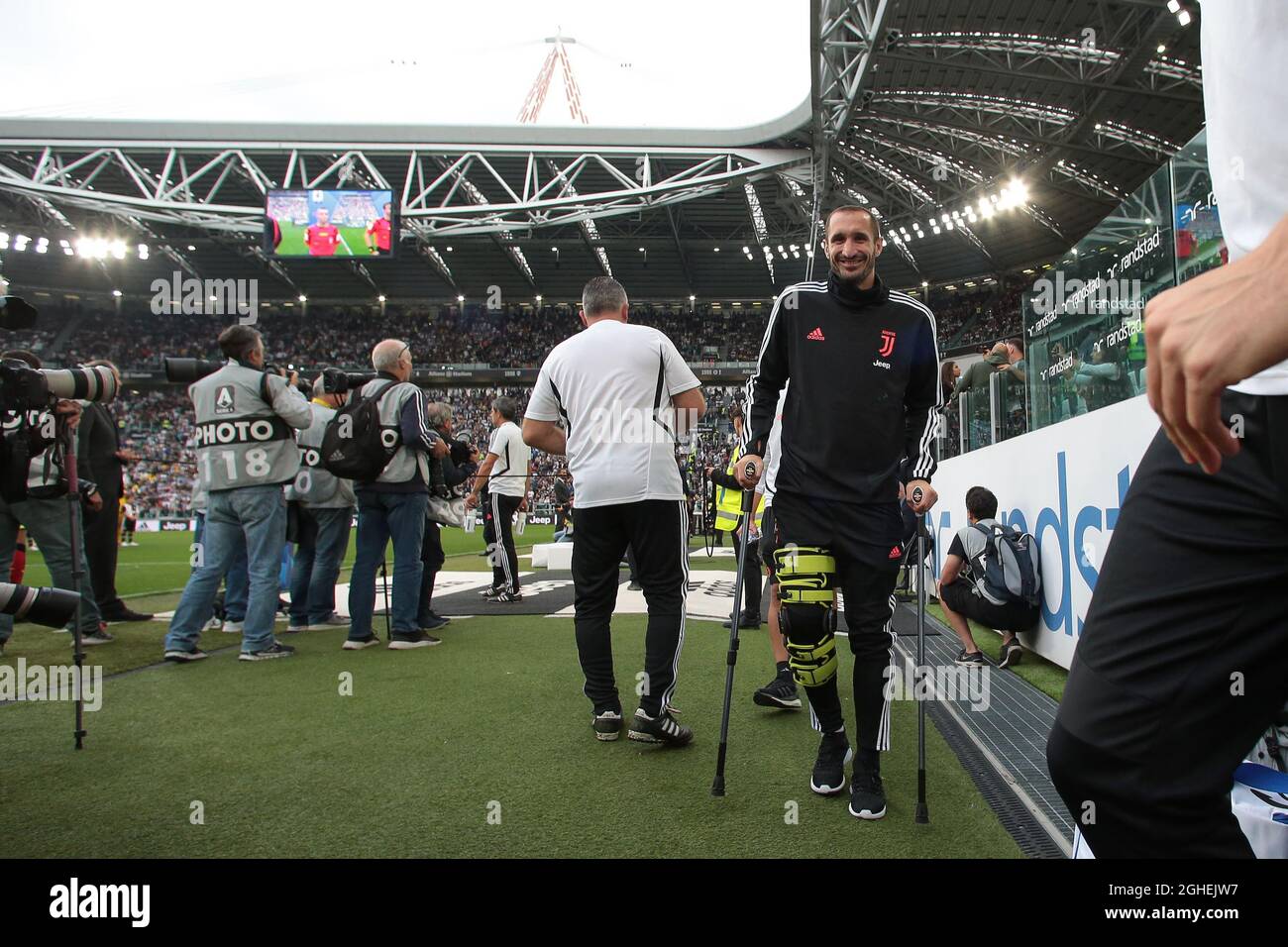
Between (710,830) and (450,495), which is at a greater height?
(450,495)

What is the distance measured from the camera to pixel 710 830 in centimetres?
241

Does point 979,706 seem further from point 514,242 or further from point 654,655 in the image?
point 514,242

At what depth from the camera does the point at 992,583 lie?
518 cm

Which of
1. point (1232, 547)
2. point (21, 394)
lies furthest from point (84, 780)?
point (1232, 547)

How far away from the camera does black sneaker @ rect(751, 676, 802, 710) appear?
3.95m

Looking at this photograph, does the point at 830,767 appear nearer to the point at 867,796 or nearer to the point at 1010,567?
the point at 867,796

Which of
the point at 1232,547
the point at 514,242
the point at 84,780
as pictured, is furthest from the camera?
the point at 514,242

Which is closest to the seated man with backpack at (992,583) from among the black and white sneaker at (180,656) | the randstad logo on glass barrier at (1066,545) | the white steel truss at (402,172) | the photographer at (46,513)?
the randstad logo on glass barrier at (1066,545)

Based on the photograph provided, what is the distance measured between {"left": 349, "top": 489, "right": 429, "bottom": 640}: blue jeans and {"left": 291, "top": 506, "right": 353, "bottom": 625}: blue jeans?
93cm

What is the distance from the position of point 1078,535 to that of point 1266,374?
3.90 metres

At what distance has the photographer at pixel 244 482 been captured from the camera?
17.0 feet

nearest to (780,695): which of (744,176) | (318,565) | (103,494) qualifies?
(318,565)

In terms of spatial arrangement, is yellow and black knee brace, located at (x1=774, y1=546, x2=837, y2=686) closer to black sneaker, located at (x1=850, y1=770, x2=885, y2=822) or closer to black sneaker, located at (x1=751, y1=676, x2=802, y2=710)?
black sneaker, located at (x1=850, y1=770, x2=885, y2=822)

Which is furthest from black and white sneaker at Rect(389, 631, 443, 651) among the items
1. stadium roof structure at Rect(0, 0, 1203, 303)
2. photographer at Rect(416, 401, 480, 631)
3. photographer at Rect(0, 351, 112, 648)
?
stadium roof structure at Rect(0, 0, 1203, 303)
